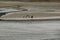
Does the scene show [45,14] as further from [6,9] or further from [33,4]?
[6,9]

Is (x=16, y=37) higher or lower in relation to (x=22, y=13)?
lower

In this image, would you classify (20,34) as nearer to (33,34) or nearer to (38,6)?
(33,34)

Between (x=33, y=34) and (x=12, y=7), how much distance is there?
180 millimetres

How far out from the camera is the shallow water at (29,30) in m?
0.60

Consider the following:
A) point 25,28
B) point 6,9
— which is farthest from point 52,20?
point 6,9

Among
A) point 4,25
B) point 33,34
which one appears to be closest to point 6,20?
point 4,25

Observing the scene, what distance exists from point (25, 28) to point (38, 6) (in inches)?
5.4

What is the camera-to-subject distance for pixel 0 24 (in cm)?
63

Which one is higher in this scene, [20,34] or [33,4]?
[33,4]

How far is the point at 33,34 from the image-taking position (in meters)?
0.61

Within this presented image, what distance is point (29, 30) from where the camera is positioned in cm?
62

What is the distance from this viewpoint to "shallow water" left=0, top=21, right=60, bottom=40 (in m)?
0.60

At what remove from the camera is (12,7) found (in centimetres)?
64

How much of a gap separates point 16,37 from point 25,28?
64 mm
